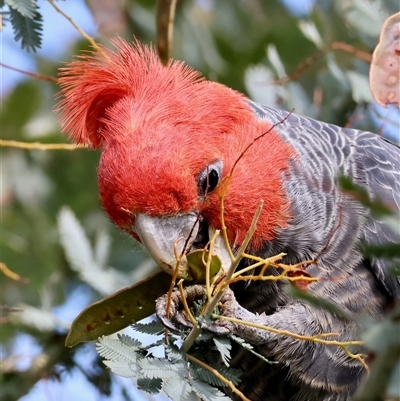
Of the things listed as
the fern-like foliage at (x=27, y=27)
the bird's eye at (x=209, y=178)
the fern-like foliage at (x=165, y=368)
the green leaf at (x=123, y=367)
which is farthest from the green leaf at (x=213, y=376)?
the fern-like foliage at (x=27, y=27)

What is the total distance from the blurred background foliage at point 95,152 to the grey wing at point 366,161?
35cm

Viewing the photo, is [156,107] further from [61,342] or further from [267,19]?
[267,19]

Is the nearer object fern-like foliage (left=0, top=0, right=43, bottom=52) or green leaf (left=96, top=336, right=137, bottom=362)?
green leaf (left=96, top=336, right=137, bottom=362)

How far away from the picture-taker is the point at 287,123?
3.93 metres

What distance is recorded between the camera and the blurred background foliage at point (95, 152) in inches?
174

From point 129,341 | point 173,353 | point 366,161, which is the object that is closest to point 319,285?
point 366,161

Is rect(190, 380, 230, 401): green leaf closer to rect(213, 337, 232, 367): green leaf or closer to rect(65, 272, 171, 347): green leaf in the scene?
rect(213, 337, 232, 367): green leaf

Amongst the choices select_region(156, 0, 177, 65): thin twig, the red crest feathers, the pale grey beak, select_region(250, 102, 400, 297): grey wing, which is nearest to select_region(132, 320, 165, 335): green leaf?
the pale grey beak

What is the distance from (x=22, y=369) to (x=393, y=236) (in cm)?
241

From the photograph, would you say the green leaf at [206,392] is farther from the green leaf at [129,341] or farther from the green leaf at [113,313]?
the green leaf at [113,313]

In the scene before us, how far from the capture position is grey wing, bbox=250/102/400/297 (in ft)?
11.9

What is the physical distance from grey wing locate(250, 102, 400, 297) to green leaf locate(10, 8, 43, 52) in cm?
123

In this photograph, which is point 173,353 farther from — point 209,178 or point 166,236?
point 209,178

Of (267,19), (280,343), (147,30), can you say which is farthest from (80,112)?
(267,19)
